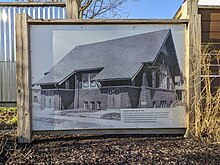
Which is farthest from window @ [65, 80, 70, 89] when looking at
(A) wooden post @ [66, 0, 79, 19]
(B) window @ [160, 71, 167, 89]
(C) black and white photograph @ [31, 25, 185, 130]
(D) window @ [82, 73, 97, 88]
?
(B) window @ [160, 71, 167, 89]

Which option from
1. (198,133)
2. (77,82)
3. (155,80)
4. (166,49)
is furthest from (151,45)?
(198,133)

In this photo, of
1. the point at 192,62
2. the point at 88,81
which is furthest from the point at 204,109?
the point at 88,81

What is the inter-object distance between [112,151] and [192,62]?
167cm

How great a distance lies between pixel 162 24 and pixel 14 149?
2613mm

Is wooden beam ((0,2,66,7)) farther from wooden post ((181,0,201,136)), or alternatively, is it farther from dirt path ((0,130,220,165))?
dirt path ((0,130,220,165))

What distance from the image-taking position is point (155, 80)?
128 inches

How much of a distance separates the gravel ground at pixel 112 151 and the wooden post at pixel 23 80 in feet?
0.71

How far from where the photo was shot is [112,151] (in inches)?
107

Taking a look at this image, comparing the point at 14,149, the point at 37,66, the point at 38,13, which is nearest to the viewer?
the point at 14,149

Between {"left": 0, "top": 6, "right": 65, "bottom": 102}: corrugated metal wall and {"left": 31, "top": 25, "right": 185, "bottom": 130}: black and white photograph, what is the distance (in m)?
1.49

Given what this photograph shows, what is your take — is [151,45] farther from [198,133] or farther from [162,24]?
[198,133]

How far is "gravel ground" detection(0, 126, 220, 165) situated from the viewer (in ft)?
8.05

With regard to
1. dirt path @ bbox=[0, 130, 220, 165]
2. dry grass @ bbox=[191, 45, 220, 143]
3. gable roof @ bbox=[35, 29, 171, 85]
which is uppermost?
gable roof @ bbox=[35, 29, 171, 85]

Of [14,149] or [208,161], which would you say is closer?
[208,161]
